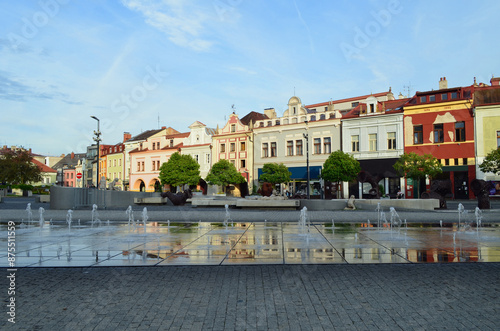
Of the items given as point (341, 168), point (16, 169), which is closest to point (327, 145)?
point (341, 168)

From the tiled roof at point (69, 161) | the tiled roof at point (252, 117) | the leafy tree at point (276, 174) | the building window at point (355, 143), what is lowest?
the leafy tree at point (276, 174)

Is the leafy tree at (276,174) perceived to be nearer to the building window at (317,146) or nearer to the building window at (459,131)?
the building window at (317,146)

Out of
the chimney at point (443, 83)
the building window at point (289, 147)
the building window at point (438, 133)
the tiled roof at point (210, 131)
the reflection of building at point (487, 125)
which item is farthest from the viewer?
the tiled roof at point (210, 131)

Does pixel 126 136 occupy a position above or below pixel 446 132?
above

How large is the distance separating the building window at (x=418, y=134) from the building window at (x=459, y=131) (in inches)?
121

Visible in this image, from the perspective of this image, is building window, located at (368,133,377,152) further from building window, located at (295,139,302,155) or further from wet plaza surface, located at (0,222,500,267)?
wet plaza surface, located at (0,222,500,267)

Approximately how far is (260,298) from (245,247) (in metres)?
4.57

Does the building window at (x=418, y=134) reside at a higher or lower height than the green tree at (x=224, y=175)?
higher

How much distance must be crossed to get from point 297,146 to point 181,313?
4661 cm

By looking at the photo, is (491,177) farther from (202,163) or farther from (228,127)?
(202,163)

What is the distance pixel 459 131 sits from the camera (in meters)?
40.2

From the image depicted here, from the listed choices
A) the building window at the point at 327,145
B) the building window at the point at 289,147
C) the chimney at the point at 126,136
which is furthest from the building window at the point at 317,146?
the chimney at the point at 126,136

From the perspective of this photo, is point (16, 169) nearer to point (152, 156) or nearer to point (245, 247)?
point (152, 156)

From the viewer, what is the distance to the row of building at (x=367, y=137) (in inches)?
1550
